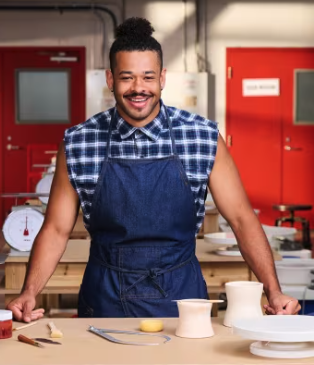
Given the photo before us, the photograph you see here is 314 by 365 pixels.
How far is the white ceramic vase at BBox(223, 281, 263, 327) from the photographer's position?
267cm

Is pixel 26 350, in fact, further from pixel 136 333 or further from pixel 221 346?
pixel 221 346

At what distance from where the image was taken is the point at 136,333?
8.52 feet

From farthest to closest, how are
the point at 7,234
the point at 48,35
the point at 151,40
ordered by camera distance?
the point at 48,35, the point at 7,234, the point at 151,40

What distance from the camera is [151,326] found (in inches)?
104

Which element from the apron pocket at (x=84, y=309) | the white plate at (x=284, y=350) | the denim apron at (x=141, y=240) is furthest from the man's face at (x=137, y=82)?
the white plate at (x=284, y=350)

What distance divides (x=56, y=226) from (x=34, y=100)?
30.8ft

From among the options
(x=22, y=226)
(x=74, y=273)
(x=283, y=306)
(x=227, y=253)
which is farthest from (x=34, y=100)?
(x=283, y=306)

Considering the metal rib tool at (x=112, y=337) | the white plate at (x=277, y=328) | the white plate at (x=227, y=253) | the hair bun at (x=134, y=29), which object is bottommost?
the white plate at (x=227, y=253)

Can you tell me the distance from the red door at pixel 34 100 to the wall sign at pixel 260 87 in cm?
204

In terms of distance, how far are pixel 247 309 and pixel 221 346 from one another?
10.2 inches

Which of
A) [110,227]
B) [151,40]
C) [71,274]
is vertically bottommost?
[71,274]

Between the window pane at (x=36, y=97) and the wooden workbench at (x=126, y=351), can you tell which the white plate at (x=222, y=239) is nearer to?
the wooden workbench at (x=126, y=351)

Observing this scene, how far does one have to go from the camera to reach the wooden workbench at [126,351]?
7.50ft

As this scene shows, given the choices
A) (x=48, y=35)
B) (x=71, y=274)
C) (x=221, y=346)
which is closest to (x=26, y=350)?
(x=221, y=346)
